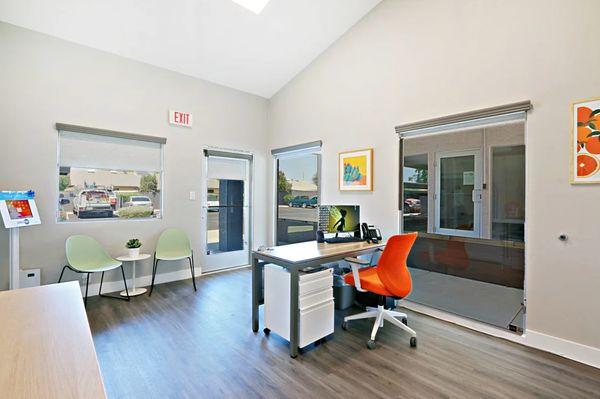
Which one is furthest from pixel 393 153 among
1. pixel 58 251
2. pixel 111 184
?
pixel 58 251

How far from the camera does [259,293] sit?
2961 mm

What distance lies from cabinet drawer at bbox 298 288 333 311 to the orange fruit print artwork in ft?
7.41

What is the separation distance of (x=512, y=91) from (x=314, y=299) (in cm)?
257

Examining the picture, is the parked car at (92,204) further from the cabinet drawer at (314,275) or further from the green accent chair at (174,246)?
the cabinet drawer at (314,275)

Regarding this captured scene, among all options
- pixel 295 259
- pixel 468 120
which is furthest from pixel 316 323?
pixel 468 120

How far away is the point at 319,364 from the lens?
238 centimetres

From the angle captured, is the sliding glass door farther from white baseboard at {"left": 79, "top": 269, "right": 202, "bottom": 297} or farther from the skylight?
white baseboard at {"left": 79, "top": 269, "right": 202, "bottom": 297}

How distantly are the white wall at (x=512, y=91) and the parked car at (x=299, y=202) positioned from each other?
3.10 ft

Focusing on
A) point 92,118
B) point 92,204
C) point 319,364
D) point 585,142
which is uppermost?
point 92,118

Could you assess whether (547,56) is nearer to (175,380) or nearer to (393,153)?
(393,153)

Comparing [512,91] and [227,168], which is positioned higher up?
[512,91]

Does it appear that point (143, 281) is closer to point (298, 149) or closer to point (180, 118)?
point (180, 118)

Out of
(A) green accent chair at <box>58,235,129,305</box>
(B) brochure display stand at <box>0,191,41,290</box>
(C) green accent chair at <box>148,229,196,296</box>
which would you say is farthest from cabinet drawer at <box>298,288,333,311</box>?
(B) brochure display stand at <box>0,191,41,290</box>

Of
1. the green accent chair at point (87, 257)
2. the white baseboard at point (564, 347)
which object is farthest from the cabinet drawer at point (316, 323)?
the green accent chair at point (87, 257)
